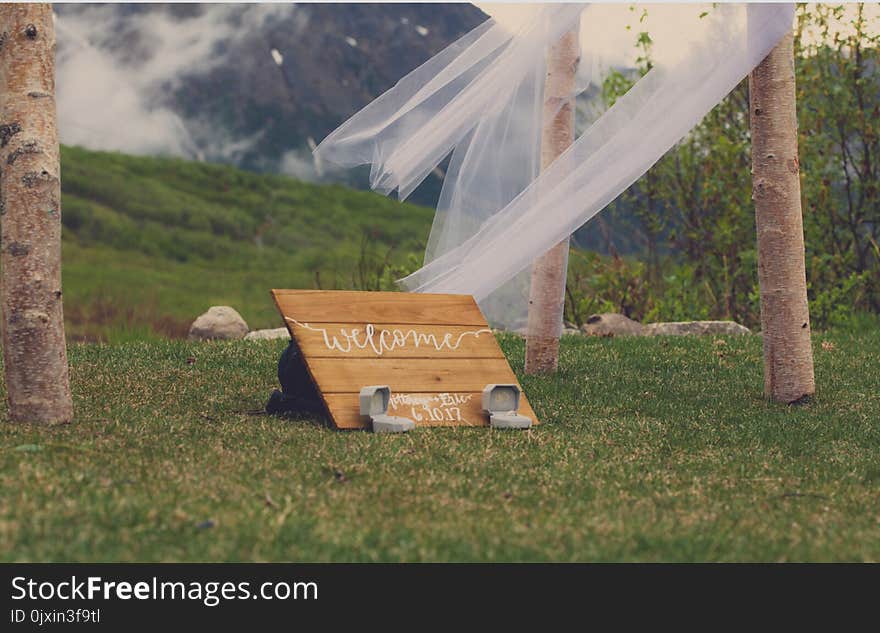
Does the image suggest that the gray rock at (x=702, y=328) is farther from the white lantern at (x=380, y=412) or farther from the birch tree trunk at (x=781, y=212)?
the white lantern at (x=380, y=412)

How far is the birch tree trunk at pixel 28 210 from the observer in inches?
214

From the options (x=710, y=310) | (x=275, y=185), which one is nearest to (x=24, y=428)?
(x=710, y=310)

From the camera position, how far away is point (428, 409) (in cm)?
620

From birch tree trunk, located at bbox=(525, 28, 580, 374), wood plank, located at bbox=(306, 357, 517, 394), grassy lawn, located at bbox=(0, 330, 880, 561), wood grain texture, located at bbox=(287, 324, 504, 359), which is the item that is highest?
birch tree trunk, located at bbox=(525, 28, 580, 374)

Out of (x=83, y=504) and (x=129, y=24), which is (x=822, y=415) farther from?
(x=129, y=24)

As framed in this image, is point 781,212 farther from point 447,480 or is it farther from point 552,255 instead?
point 447,480

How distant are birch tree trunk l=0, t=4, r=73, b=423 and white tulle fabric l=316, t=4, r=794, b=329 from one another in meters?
2.11

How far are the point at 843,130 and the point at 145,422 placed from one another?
1259cm

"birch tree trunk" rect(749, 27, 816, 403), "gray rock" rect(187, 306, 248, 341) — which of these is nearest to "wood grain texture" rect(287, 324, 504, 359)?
"birch tree trunk" rect(749, 27, 816, 403)

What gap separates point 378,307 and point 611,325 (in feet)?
23.5

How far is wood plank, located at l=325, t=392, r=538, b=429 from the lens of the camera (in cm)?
591

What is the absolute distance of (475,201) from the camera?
7602 millimetres

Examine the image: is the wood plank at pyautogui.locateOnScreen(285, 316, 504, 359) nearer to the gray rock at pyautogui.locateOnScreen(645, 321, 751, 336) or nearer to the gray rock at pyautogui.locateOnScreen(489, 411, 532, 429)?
the gray rock at pyautogui.locateOnScreen(489, 411, 532, 429)

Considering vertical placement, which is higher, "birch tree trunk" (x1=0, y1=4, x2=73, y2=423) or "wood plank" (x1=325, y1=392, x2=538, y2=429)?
"birch tree trunk" (x1=0, y1=4, x2=73, y2=423)
